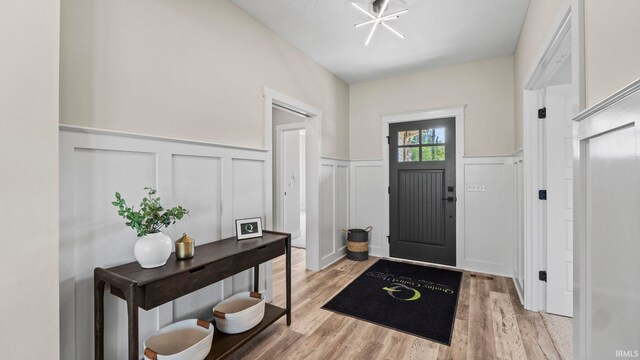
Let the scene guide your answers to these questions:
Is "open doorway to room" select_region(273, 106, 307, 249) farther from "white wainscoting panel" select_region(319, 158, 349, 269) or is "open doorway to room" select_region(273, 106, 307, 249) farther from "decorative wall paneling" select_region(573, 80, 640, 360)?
"decorative wall paneling" select_region(573, 80, 640, 360)

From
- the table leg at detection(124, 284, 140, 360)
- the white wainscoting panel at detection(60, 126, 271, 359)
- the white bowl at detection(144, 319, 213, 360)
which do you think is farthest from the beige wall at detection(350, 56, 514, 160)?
the table leg at detection(124, 284, 140, 360)

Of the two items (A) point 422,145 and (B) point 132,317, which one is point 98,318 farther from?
(A) point 422,145

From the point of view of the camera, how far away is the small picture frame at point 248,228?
6.95ft

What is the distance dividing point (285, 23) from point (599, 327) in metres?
2.98

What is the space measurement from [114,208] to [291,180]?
3589 millimetres

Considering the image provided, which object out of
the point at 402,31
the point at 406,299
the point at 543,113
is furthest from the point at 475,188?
the point at 402,31

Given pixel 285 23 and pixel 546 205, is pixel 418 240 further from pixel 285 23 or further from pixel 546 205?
pixel 285 23

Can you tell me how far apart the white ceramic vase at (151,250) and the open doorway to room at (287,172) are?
3.26 m

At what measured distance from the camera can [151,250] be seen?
56.9 inches

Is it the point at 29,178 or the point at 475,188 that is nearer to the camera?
the point at 29,178

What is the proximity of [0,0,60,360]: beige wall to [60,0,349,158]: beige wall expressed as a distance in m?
0.26

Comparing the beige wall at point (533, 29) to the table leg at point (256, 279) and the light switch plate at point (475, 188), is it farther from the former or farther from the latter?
the table leg at point (256, 279)

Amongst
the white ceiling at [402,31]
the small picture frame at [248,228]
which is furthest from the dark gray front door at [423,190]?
the small picture frame at [248,228]

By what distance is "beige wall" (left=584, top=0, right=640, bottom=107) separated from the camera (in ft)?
2.75
